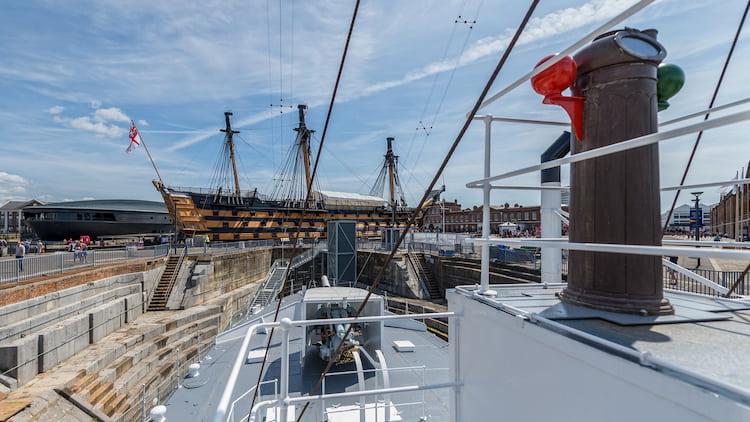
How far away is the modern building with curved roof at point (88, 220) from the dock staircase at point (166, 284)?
22801 mm

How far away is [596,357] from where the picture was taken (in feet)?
5.07

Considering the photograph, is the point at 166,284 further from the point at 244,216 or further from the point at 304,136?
the point at 304,136

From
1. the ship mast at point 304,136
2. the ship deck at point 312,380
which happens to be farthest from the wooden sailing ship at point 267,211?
the ship deck at point 312,380

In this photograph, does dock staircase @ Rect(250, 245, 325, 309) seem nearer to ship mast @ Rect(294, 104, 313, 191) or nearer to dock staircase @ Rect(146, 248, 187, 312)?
dock staircase @ Rect(146, 248, 187, 312)

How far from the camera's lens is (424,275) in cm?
2588

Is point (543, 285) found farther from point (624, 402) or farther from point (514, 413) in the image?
point (624, 402)

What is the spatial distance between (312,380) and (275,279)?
18.8m

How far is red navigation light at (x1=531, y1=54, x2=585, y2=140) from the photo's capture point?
2.10m

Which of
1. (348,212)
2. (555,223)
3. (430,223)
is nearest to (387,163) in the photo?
(348,212)

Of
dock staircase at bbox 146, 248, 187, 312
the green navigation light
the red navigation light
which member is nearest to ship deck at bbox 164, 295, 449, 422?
the red navigation light

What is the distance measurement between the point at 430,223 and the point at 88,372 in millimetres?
71723

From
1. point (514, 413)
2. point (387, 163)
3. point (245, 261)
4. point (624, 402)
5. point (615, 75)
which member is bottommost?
point (245, 261)

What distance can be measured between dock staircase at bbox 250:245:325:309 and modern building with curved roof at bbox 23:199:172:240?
2186cm

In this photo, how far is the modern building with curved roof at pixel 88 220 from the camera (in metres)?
34.2
